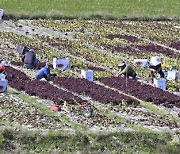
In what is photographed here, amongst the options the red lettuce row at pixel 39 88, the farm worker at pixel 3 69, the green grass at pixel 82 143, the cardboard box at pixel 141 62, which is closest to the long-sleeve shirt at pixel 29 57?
the farm worker at pixel 3 69

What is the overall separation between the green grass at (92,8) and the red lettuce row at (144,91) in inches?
773

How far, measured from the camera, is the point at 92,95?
93.8 feet

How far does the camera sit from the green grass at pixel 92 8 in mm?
51719

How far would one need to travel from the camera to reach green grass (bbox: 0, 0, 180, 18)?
5172 cm

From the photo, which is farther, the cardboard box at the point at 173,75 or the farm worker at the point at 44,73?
the cardboard box at the point at 173,75

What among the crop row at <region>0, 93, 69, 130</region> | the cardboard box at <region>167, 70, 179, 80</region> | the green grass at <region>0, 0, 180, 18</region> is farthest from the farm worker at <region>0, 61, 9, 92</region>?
the green grass at <region>0, 0, 180, 18</region>

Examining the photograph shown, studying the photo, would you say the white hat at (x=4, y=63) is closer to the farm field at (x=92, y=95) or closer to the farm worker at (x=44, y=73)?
the farm field at (x=92, y=95)

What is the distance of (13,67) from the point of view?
33781 mm

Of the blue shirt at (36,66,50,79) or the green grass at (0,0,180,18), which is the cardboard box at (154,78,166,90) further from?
the green grass at (0,0,180,18)

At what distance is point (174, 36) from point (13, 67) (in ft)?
48.9

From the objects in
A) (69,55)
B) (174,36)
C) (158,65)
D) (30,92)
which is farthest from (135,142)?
(174,36)

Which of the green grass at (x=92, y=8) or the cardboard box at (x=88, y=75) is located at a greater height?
the cardboard box at (x=88, y=75)

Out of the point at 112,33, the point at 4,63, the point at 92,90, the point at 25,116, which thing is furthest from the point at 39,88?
the point at 112,33

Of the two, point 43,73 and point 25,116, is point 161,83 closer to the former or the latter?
point 43,73
